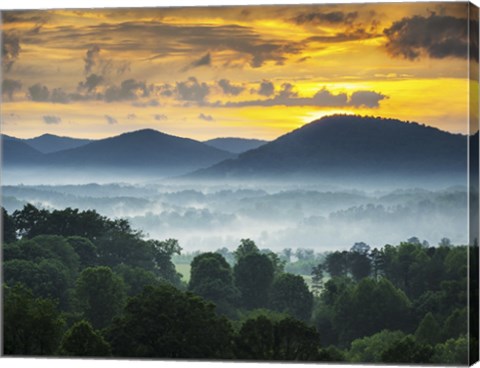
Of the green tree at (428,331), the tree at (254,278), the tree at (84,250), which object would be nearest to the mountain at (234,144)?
the tree at (254,278)

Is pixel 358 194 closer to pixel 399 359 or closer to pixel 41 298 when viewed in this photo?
pixel 399 359

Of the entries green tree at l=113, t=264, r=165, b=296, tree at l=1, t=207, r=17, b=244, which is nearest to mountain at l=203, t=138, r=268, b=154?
green tree at l=113, t=264, r=165, b=296

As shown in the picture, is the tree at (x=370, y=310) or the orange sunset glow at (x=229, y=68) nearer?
the orange sunset glow at (x=229, y=68)

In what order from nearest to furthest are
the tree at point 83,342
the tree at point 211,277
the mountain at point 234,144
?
the tree at point 83,342, the tree at point 211,277, the mountain at point 234,144

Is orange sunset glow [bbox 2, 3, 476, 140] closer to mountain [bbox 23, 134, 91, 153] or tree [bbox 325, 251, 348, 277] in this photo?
mountain [bbox 23, 134, 91, 153]

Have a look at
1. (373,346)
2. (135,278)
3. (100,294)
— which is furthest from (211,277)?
(373,346)

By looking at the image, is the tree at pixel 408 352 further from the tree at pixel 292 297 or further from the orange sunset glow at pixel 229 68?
the orange sunset glow at pixel 229 68

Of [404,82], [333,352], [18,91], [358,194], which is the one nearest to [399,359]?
[333,352]
